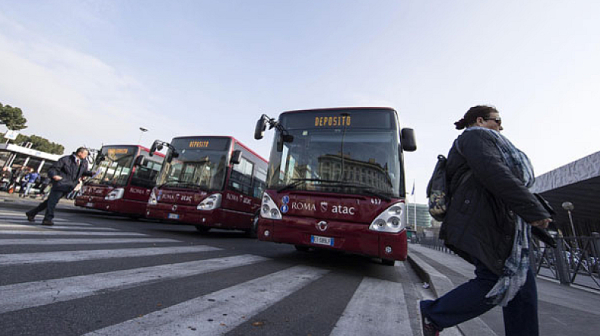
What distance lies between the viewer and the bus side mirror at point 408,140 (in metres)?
4.95

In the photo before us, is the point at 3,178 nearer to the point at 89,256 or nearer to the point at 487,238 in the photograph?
the point at 89,256

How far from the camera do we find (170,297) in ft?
A: 7.63

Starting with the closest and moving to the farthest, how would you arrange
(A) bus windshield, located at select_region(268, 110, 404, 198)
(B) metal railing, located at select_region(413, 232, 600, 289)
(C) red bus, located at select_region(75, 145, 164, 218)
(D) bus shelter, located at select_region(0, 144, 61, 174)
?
(A) bus windshield, located at select_region(268, 110, 404, 198) → (B) metal railing, located at select_region(413, 232, 600, 289) → (C) red bus, located at select_region(75, 145, 164, 218) → (D) bus shelter, located at select_region(0, 144, 61, 174)

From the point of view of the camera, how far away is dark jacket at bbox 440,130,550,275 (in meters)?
1.66

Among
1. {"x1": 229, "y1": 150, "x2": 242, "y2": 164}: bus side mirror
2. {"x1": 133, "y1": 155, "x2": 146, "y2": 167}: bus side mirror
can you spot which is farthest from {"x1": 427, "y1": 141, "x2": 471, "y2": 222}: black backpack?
{"x1": 133, "y1": 155, "x2": 146, "y2": 167}: bus side mirror

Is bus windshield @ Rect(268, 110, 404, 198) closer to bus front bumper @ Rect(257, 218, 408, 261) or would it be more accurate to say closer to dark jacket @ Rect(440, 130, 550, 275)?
bus front bumper @ Rect(257, 218, 408, 261)

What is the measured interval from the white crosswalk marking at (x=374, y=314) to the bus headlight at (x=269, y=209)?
1938 millimetres

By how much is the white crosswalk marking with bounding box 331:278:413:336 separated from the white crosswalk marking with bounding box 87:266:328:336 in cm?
70

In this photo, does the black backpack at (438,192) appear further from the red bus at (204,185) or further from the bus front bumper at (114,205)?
the bus front bumper at (114,205)

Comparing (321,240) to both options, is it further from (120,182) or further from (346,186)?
(120,182)

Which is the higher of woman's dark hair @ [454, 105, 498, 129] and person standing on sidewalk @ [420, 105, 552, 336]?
woman's dark hair @ [454, 105, 498, 129]

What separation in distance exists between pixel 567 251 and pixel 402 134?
18.8ft

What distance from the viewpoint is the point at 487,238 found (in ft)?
5.83

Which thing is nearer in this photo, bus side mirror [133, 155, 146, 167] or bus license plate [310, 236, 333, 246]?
bus license plate [310, 236, 333, 246]
